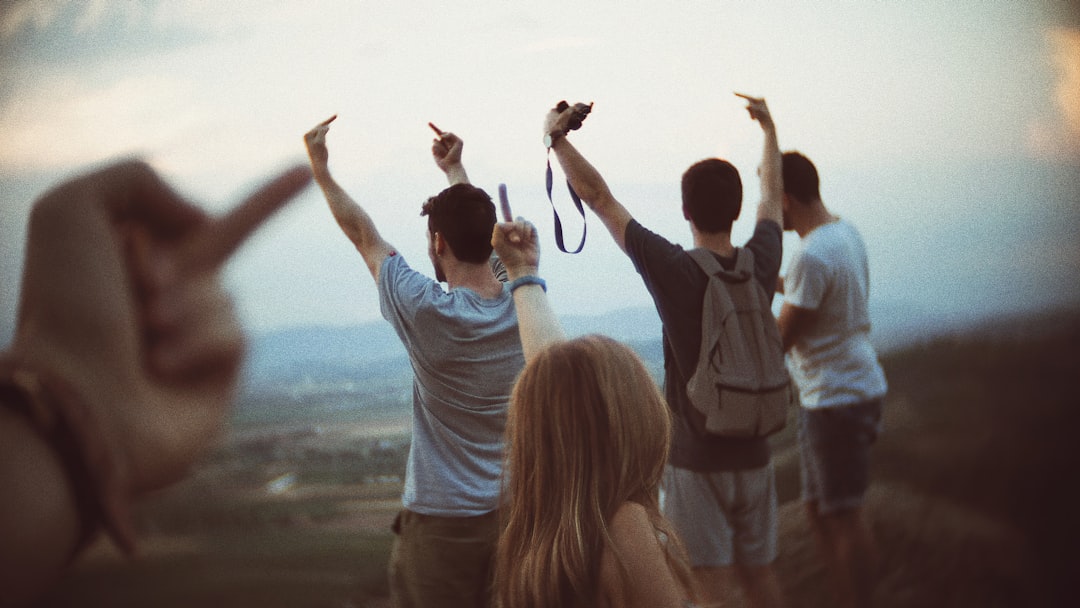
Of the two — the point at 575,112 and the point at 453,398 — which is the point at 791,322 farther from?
the point at 453,398

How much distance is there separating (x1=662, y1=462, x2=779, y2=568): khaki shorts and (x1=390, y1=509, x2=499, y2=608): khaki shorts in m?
0.62

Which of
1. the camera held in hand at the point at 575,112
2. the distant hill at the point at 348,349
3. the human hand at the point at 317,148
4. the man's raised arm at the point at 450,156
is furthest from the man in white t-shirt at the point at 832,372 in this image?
the human hand at the point at 317,148

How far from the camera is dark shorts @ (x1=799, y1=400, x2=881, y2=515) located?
316 centimetres

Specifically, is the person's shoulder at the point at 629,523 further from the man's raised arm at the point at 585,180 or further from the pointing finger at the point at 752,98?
the pointing finger at the point at 752,98

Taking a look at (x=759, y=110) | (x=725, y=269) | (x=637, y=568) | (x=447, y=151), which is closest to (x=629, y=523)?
(x=637, y=568)

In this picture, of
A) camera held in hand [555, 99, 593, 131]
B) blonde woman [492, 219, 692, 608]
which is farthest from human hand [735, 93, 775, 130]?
blonde woman [492, 219, 692, 608]

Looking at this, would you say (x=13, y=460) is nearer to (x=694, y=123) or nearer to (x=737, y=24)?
(x=694, y=123)

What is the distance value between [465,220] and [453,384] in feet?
1.21

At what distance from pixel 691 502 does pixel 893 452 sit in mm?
955

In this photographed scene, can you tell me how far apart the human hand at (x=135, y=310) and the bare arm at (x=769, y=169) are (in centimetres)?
139

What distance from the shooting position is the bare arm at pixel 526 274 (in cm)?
224

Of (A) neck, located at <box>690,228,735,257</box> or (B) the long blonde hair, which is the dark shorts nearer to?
(A) neck, located at <box>690,228,735,257</box>

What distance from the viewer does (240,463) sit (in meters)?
2.78

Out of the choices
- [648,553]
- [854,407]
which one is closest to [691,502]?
[854,407]
